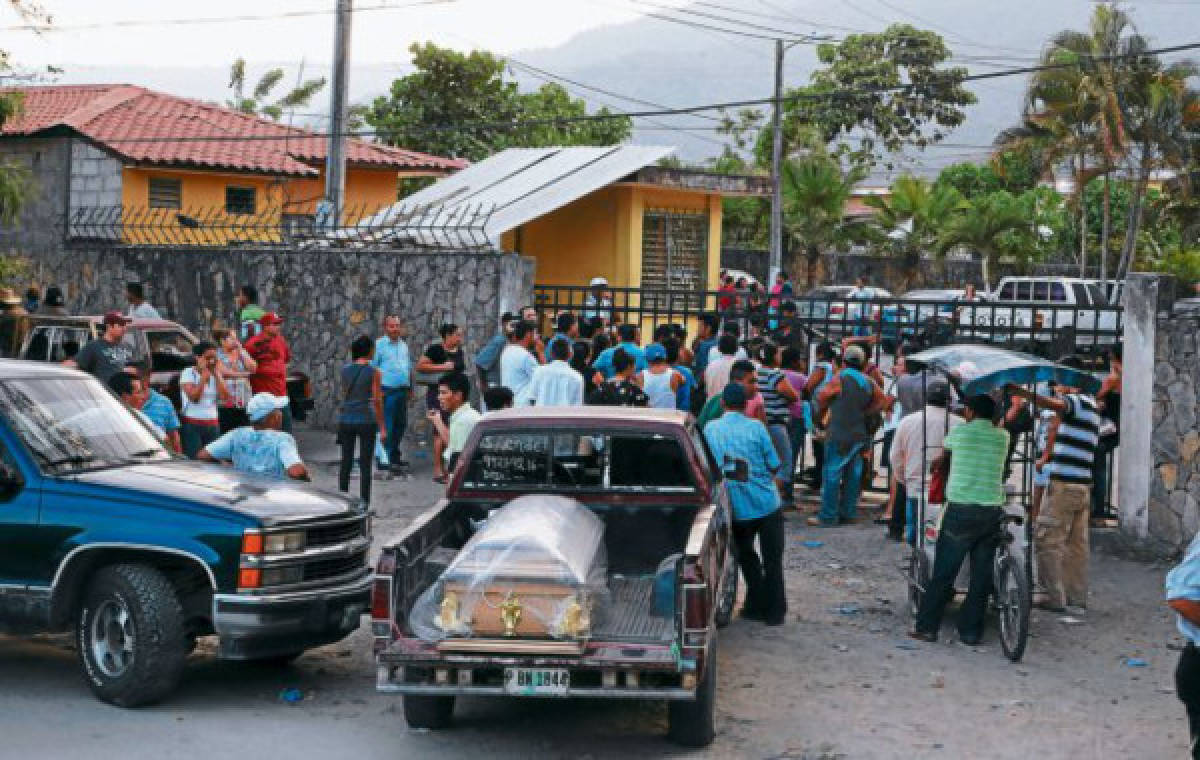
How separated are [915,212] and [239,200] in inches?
834

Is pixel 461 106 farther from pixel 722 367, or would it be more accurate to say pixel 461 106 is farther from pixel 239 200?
pixel 722 367

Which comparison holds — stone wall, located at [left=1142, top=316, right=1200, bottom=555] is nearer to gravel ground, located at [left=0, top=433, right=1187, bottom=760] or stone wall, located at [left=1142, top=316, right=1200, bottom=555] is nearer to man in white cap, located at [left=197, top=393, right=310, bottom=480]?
gravel ground, located at [left=0, top=433, right=1187, bottom=760]

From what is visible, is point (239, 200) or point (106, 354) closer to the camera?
point (106, 354)

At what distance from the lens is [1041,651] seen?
34.2 feet

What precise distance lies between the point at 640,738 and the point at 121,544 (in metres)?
3.04

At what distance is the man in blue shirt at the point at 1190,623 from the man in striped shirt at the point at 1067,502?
5064 millimetres

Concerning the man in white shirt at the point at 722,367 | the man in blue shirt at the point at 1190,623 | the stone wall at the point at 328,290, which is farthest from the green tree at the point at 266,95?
the man in blue shirt at the point at 1190,623

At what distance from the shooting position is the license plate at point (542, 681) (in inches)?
293

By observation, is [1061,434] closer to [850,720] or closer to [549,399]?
[850,720]

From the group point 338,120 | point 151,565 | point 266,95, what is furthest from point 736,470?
point 266,95

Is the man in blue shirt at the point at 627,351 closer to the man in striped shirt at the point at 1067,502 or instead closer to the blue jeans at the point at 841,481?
the blue jeans at the point at 841,481

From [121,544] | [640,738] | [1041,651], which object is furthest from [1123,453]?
[121,544]

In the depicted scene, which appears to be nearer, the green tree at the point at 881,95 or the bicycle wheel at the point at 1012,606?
the bicycle wheel at the point at 1012,606

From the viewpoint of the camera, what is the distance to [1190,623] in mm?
6176
